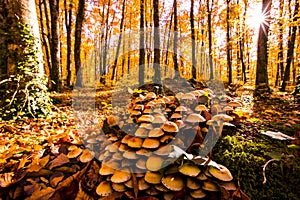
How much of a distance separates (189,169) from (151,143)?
35 cm

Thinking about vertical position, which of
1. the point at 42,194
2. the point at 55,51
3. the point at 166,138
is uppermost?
the point at 55,51

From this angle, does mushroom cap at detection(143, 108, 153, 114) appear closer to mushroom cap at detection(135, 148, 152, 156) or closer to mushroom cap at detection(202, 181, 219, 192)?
mushroom cap at detection(135, 148, 152, 156)

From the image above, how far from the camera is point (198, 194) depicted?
1.30 metres

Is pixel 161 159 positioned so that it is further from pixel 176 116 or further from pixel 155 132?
pixel 176 116

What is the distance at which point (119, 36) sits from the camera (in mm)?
21188

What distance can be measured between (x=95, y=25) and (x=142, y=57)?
17.6 metres

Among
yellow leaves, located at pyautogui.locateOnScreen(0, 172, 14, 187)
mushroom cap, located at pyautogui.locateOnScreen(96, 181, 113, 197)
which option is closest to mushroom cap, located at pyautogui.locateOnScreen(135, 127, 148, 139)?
mushroom cap, located at pyautogui.locateOnScreen(96, 181, 113, 197)

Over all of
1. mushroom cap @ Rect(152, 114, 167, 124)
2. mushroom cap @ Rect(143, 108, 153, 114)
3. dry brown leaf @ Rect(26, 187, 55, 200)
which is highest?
mushroom cap @ Rect(143, 108, 153, 114)

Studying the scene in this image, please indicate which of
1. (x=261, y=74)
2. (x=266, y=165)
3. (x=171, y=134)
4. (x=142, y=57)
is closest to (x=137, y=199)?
(x=171, y=134)

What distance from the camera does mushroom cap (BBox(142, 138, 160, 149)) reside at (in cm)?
146

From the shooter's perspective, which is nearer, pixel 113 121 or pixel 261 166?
pixel 261 166

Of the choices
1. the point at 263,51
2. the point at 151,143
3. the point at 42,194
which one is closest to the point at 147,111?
the point at 151,143

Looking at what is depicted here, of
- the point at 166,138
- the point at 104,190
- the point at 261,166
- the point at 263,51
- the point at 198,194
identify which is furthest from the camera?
the point at 263,51

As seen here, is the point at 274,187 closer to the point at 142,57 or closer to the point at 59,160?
the point at 59,160
